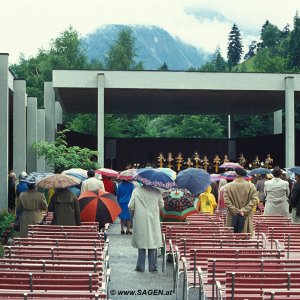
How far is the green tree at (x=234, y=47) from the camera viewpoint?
573ft

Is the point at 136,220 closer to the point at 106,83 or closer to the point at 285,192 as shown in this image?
the point at 285,192

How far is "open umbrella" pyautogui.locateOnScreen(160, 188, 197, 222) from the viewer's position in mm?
13281

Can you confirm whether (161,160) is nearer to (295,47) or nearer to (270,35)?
(295,47)

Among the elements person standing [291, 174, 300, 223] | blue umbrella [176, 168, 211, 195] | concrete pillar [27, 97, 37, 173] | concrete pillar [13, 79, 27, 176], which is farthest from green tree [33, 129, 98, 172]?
person standing [291, 174, 300, 223]

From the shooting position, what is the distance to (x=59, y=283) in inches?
249

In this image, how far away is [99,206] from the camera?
13250mm

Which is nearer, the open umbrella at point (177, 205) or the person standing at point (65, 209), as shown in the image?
the person standing at point (65, 209)

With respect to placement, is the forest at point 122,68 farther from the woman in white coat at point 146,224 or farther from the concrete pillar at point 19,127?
the woman in white coat at point 146,224

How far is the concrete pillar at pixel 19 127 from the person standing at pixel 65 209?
1646 centimetres

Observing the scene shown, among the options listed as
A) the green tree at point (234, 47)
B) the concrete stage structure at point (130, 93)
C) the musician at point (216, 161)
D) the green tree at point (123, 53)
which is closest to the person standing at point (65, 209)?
the concrete stage structure at point (130, 93)

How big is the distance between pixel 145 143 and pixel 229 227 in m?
39.3

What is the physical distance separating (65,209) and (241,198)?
2856 millimetres

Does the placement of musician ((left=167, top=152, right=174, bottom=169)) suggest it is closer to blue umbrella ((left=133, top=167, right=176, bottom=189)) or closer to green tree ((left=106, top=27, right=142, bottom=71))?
blue umbrella ((left=133, top=167, right=176, bottom=189))

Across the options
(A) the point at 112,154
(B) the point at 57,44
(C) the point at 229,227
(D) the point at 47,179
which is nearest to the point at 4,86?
(D) the point at 47,179
